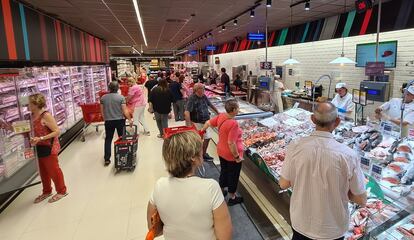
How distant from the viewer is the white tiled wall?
7.29 meters

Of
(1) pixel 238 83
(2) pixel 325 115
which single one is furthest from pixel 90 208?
(1) pixel 238 83

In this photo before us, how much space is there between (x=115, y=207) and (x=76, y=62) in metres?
7.13

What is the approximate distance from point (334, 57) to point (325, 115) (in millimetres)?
9138

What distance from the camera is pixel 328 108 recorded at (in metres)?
1.91

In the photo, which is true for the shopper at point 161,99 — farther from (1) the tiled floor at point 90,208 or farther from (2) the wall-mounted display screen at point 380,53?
(2) the wall-mounted display screen at point 380,53

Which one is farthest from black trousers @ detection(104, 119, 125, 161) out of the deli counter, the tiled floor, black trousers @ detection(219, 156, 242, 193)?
black trousers @ detection(219, 156, 242, 193)

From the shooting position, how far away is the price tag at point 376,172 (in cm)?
269

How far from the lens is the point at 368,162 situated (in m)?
2.82

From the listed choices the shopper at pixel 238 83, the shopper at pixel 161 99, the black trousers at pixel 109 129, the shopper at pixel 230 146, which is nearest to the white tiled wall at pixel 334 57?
the shopper at pixel 238 83

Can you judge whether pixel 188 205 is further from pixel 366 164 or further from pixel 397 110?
pixel 397 110

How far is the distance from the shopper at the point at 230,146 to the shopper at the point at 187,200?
6.40 ft

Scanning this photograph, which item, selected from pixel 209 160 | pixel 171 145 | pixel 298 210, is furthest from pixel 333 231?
pixel 209 160

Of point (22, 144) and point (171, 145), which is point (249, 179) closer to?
point (171, 145)

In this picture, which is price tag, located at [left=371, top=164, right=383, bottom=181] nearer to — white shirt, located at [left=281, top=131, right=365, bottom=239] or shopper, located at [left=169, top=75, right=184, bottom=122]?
white shirt, located at [left=281, top=131, right=365, bottom=239]
